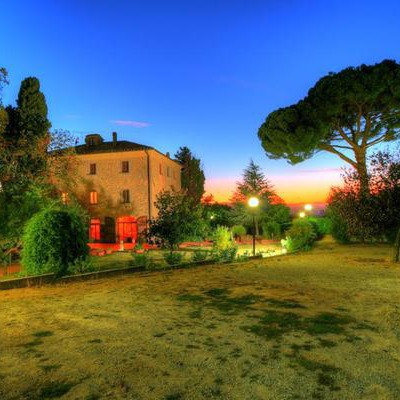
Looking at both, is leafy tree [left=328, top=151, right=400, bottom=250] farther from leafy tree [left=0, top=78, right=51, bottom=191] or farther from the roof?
the roof

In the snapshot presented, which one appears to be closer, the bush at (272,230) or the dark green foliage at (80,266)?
the dark green foliage at (80,266)

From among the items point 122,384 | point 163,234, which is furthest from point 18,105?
point 122,384

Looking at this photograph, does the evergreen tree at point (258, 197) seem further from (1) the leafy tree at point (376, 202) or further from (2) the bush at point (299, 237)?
(1) the leafy tree at point (376, 202)

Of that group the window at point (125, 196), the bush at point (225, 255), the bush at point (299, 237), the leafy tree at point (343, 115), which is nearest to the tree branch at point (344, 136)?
the leafy tree at point (343, 115)

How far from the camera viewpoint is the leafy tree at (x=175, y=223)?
15.1 m

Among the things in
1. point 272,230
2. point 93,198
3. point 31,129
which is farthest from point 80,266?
point 272,230

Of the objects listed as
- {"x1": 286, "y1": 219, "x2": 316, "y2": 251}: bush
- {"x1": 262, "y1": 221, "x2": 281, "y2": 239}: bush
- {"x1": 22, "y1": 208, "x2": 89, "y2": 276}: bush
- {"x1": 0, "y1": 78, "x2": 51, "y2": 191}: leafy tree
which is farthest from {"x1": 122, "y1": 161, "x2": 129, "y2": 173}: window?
{"x1": 22, "y1": 208, "x2": 89, "y2": 276}: bush

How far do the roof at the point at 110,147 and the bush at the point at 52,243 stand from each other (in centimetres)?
1728

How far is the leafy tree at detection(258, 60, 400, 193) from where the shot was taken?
2158 centimetres

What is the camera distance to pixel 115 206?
29469mm

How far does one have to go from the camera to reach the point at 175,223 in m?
15.1

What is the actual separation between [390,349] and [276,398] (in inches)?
79.2

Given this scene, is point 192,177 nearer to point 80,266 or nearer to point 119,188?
A: point 119,188

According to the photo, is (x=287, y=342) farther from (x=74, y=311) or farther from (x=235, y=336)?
(x=74, y=311)
